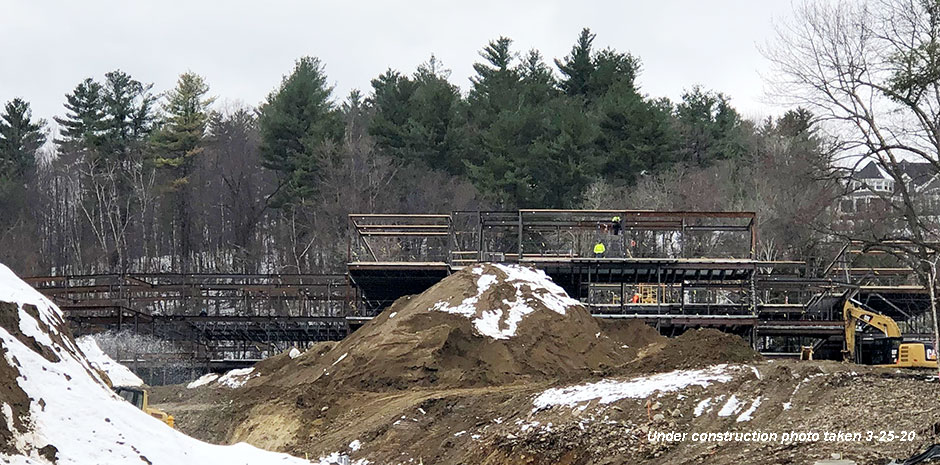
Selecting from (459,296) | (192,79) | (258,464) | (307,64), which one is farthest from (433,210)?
(258,464)

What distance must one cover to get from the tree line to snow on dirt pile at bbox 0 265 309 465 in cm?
4471

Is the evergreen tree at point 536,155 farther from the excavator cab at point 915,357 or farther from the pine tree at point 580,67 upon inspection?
the excavator cab at point 915,357

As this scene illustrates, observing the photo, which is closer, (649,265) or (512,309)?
(512,309)

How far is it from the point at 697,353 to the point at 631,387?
534 cm

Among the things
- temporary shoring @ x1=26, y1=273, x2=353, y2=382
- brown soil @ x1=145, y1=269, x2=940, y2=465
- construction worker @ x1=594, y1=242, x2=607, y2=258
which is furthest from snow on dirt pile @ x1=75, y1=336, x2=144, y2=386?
construction worker @ x1=594, y1=242, x2=607, y2=258

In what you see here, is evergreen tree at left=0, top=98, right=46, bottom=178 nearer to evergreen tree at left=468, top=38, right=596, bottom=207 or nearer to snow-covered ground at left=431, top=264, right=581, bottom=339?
evergreen tree at left=468, top=38, right=596, bottom=207

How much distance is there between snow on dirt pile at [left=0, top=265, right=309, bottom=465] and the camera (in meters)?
13.1

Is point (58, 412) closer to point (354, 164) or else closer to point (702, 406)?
point (702, 406)

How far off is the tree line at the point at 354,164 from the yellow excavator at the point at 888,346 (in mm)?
20510

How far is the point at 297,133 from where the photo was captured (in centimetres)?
6675

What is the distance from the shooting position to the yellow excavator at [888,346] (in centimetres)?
3111

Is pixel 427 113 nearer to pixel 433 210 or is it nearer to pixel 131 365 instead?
pixel 433 210

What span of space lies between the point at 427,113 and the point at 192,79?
17086 mm

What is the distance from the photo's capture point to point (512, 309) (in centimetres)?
3197
